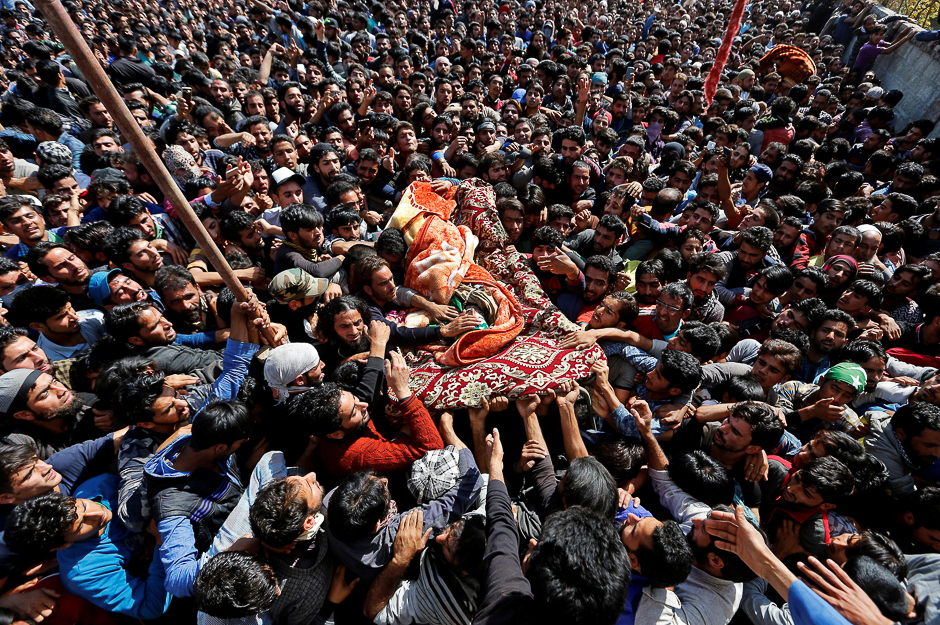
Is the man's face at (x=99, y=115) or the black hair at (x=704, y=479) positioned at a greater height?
the man's face at (x=99, y=115)

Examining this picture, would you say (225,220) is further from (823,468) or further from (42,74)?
(42,74)

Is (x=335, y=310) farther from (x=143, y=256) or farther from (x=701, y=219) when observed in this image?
(x=701, y=219)

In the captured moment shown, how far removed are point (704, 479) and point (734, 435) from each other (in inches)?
16.6

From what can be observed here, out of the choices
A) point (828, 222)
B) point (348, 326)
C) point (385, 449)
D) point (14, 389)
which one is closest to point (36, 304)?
point (14, 389)

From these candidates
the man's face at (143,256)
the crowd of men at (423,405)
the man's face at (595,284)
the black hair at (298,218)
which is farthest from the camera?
the man's face at (595,284)

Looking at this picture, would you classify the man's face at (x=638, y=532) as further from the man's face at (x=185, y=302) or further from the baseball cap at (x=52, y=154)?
the baseball cap at (x=52, y=154)

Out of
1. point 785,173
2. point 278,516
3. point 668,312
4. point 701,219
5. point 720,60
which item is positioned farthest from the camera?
point 720,60

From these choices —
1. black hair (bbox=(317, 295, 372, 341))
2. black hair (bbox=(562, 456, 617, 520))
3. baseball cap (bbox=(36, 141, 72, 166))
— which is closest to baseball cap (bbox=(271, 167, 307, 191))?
black hair (bbox=(317, 295, 372, 341))

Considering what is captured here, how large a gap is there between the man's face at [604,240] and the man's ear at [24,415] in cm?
489

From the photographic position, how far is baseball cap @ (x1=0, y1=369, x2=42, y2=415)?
244cm

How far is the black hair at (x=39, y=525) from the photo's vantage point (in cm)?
196

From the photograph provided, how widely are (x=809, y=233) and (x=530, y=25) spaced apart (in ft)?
38.9

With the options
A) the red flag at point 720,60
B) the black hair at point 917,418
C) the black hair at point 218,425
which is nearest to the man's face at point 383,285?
the black hair at point 218,425

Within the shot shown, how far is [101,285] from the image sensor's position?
10.7 feet
